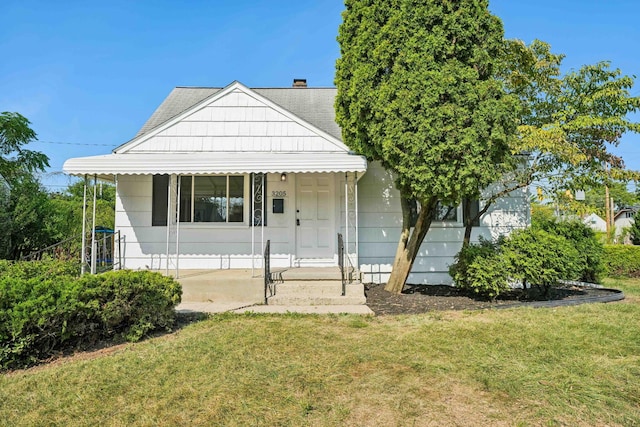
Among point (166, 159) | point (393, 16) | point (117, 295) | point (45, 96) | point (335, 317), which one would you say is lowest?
point (335, 317)

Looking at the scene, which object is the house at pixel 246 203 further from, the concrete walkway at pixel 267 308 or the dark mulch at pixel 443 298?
the concrete walkway at pixel 267 308

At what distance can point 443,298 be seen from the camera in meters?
7.74

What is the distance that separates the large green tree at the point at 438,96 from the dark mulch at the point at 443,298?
6.66 feet

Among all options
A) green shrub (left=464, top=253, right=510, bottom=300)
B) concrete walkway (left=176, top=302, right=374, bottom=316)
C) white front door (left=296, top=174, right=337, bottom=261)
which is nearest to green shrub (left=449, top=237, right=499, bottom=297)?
green shrub (left=464, top=253, right=510, bottom=300)

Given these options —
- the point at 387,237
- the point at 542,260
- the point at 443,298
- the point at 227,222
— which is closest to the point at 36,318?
the point at 227,222

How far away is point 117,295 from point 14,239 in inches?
322

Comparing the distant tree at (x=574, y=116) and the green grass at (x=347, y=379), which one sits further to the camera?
the distant tree at (x=574, y=116)

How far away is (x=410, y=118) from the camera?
6.40m

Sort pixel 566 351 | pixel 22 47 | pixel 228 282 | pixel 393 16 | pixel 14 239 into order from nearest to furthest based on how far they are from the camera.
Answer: pixel 566 351 → pixel 393 16 → pixel 228 282 → pixel 14 239 → pixel 22 47

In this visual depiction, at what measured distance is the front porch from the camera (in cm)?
701

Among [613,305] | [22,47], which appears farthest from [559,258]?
[22,47]

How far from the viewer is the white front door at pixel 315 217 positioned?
9125 mm

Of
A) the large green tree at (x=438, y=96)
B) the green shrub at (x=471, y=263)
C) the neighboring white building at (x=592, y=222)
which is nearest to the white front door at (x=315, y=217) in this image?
the large green tree at (x=438, y=96)

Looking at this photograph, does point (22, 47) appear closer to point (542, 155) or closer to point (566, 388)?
point (542, 155)
